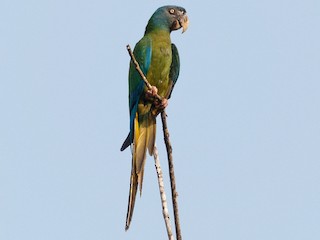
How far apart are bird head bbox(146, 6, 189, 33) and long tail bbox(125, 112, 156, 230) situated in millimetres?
1093

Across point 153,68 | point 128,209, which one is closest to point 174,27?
point 153,68

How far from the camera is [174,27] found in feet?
21.5

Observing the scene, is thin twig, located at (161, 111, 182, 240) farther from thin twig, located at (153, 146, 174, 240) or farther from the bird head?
the bird head

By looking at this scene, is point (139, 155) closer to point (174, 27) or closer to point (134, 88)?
point (134, 88)

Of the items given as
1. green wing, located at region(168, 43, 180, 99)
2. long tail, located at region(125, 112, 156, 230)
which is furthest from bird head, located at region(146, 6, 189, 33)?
long tail, located at region(125, 112, 156, 230)

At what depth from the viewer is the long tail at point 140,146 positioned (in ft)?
15.9

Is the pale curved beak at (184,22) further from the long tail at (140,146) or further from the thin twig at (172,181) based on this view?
the thin twig at (172,181)

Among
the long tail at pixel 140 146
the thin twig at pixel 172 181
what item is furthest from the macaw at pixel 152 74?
the thin twig at pixel 172 181

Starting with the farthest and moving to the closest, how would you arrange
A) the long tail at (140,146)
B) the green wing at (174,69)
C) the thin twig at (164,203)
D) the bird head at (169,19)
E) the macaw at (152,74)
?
1. the bird head at (169,19)
2. the green wing at (174,69)
3. the macaw at (152,74)
4. the long tail at (140,146)
5. the thin twig at (164,203)

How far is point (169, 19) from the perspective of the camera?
6.55 metres

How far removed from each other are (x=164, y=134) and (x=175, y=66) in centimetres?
240

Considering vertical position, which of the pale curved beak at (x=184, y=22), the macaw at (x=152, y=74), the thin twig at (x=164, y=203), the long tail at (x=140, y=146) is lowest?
the thin twig at (x=164, y=203)

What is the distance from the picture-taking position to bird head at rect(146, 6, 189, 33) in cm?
648

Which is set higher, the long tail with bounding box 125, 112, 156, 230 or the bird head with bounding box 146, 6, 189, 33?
the bird head with bounding box 146, 6, 189, 33
